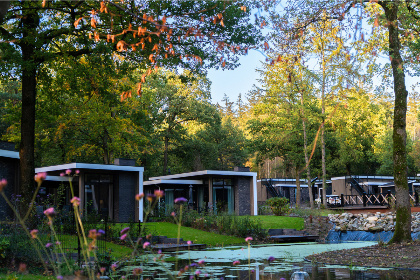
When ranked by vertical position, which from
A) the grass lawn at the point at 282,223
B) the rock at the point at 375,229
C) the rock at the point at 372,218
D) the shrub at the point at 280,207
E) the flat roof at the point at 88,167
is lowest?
the rock at the point at 375,229

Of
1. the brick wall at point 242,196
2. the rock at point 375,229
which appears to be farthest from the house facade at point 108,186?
the rock at point 375,229

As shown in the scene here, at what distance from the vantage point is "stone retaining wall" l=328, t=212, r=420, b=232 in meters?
21.7

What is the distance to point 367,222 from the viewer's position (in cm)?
2367

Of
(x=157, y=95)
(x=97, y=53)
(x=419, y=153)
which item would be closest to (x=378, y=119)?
(x=419, y=153)

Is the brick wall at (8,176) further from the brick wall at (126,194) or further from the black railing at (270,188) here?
the black railing at (270,188)

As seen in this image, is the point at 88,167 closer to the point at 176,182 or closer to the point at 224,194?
the point at 176,182

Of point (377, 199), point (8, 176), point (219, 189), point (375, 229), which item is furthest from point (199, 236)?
point (377, 199)

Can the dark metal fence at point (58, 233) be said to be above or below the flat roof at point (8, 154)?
below

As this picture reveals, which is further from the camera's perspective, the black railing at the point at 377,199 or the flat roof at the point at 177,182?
the flat roof at the point at 177,182

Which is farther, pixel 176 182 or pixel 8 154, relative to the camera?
pixel 176 182

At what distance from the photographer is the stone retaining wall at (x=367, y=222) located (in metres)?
21.7

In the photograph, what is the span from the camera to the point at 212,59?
15.7 m

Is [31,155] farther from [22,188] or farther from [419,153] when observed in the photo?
[419,153]

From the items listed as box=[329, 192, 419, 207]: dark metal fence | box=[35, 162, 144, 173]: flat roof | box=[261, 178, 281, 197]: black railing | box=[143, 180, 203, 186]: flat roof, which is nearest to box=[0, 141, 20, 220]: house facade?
box=[35, 162, 144, 173]: flat roof
